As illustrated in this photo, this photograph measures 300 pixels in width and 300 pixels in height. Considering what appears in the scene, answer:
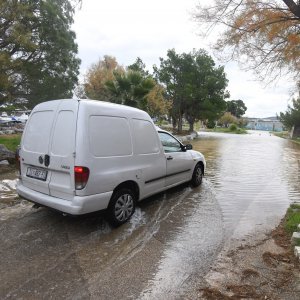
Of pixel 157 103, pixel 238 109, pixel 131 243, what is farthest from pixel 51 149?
pixel 238 109

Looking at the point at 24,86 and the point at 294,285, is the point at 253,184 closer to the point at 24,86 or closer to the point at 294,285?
the point at 294,285

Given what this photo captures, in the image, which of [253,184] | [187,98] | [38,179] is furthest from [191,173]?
[187,98]

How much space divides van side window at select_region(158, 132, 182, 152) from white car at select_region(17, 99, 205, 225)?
1142mm

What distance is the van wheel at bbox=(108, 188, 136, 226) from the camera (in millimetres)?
4590

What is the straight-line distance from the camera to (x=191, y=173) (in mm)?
7328

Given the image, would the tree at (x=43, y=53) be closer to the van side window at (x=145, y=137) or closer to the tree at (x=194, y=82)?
the van side window at (x=145, y=137)

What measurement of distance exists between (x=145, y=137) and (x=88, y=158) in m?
1.51

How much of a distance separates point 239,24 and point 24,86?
36.4 ft

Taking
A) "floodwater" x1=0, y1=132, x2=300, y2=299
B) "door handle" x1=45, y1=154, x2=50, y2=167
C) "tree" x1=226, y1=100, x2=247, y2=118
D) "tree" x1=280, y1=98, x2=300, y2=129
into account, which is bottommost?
"floodwater" x1=0, y1=132, x2=300, y2=299

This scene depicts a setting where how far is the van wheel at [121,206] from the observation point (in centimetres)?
459

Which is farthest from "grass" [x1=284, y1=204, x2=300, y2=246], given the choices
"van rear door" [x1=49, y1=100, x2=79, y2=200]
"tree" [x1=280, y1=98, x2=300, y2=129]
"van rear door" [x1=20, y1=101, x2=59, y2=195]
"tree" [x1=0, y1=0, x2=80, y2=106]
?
"tree" [x1=280, y1=98, x2=300, y2=129]

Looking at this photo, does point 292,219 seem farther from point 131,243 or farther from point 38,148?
point 38,148

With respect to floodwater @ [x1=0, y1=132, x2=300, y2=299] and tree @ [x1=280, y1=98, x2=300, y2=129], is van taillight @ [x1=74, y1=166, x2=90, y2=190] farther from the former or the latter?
tree @ [x1=280, y1=98, x2=300, y2=129]

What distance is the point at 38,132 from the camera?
4.71 m
